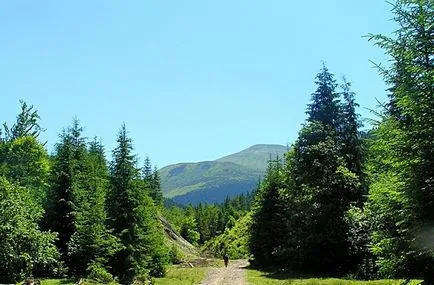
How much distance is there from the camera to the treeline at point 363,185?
48.8ft

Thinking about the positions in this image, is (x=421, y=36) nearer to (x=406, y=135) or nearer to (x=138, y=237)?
(x=406, y=135)

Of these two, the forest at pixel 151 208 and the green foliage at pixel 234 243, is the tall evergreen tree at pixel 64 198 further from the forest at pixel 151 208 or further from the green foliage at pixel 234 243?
the green foliage at pixel 234 243

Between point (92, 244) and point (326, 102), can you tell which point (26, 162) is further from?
point (326, 102)

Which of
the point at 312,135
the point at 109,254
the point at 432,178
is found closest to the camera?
the point at 432,178

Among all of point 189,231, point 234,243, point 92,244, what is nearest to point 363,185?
point 92,244

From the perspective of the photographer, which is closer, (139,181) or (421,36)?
(421,36)

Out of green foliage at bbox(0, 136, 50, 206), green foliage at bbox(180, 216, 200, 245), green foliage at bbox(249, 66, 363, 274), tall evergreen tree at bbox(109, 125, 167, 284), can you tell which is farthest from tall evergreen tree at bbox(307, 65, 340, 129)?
green foliage at bbox(180, 216, 200, 245)

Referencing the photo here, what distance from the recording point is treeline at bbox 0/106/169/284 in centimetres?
3375

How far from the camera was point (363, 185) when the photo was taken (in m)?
40.8

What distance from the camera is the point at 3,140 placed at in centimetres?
5878

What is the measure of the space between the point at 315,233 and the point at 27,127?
40.8m

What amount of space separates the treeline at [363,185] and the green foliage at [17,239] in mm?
22094

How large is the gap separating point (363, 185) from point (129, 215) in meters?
20.7

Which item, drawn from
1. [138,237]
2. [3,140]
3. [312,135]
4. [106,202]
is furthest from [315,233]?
[3,140]
